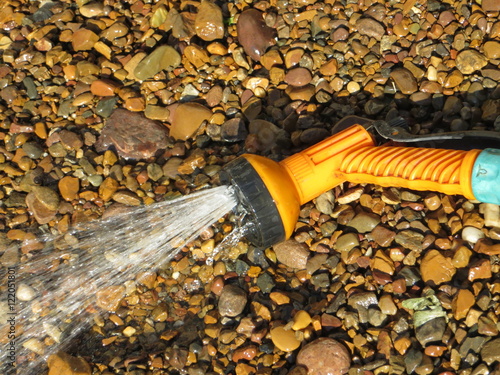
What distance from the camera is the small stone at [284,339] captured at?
2789 millimetres

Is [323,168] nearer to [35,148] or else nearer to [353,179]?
[353,179]

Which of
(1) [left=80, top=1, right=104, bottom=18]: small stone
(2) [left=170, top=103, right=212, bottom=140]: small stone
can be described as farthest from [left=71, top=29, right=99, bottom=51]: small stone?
(2) [left=170, top=103, right=212, bottom=140]: small stone

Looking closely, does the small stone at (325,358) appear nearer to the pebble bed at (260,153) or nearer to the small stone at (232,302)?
the pebble bed at (260,153)

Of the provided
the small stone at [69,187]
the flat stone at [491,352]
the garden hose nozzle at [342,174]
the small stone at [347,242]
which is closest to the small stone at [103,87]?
the small stone at [69,187]

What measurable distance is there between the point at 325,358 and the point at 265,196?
746 mm

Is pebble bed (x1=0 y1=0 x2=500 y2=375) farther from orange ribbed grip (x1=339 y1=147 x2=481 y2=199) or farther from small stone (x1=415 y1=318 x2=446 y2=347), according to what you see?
orange ribbed grip (x1=339 y1=147 x2=481 y2=199)

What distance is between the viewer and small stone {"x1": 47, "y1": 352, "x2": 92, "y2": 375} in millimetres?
2891

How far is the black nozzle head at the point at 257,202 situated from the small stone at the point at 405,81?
3.52 ft

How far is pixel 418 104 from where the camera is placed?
11.2 ft

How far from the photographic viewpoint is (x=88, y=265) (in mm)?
3301

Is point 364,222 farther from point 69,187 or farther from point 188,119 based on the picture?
point 69,187

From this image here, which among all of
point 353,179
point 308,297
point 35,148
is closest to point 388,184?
point 353,179

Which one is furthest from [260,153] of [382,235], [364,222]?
[382,235]

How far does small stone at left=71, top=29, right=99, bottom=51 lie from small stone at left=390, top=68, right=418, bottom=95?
193 cm
